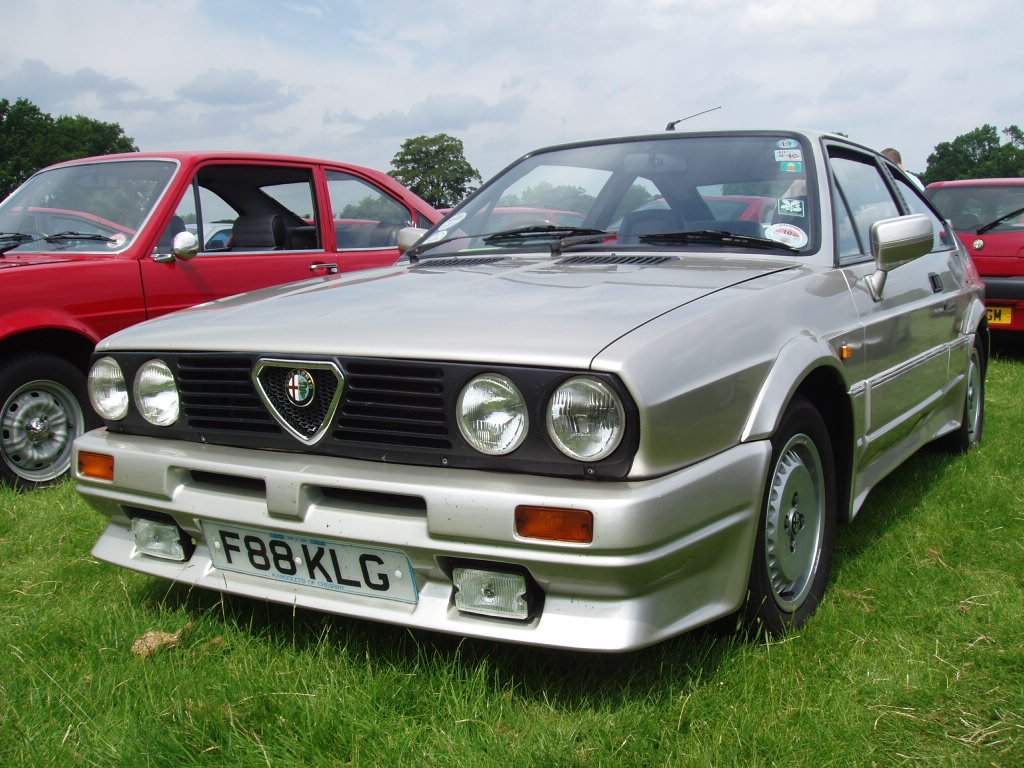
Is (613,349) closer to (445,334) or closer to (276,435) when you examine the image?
(445,334)

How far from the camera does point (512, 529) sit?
1.93 meters

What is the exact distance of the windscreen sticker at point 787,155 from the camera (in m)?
3.15

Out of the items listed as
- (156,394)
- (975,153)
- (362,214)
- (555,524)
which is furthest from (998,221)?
(975,153)

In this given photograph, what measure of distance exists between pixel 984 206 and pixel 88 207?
6.97 metres

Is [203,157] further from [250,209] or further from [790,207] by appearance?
[790,207]

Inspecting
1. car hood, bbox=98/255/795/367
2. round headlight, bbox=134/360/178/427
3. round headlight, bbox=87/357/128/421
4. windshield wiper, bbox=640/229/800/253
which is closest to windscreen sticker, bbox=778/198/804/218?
windshield wiper, bbox=640/229/800/253

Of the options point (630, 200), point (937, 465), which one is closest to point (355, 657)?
point (630, 200)

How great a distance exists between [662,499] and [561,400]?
28 cm

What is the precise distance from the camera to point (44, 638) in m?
2.59

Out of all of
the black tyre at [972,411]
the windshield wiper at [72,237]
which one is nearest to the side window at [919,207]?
the black tyre at [972,411]

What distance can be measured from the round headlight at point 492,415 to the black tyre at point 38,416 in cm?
278

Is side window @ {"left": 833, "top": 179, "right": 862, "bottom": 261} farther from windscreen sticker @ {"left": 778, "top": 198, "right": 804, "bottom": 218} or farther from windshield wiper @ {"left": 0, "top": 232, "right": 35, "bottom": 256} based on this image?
windshield wiper @ {"left": 0, "top": 232, "right": 35, "bottom": 256}

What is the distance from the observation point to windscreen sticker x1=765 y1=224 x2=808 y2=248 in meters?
2.95

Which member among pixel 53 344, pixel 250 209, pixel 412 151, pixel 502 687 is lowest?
pixel 502 687
